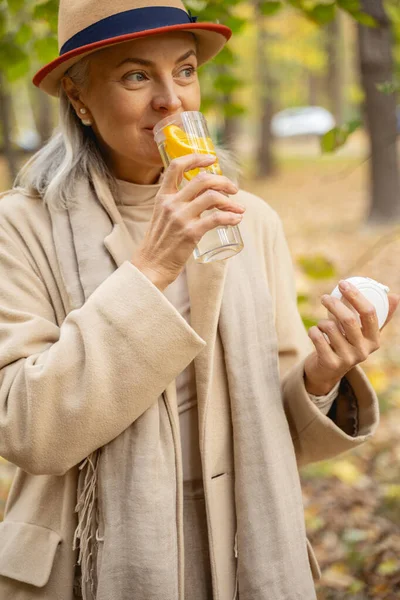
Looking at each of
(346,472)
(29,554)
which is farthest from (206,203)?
(346,472)

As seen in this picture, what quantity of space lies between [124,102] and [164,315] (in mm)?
589

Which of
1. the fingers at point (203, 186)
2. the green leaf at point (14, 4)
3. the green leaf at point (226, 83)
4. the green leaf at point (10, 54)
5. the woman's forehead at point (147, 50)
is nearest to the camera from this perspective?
the fingers at point (203, 186)

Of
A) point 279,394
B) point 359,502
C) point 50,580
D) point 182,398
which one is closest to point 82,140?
point 182,398

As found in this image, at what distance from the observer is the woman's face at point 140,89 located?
1721mm

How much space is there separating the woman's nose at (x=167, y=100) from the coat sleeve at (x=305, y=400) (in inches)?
22.4

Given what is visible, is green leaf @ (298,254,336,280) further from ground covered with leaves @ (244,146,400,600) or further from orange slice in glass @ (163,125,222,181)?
orange slice in glass @ (163,125,222,181)

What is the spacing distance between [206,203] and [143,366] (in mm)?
411

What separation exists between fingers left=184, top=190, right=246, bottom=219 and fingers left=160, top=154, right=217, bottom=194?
65 mm

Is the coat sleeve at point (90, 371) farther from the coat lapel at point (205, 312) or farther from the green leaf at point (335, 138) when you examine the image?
the green leaf at point (335, 138)

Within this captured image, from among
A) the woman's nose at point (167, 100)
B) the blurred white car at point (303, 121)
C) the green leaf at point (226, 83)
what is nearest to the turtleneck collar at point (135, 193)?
the woman's nose at point (167, 100)

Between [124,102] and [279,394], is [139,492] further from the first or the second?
[124,102]

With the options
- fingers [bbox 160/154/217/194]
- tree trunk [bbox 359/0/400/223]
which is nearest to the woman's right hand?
fingers [bbox 160/154/217/194]

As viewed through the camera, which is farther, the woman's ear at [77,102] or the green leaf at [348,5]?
the green leaf at [348,5]

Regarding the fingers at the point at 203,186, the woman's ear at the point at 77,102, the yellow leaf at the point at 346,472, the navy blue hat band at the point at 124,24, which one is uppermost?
the navy blue hat band at the point at 124,24
